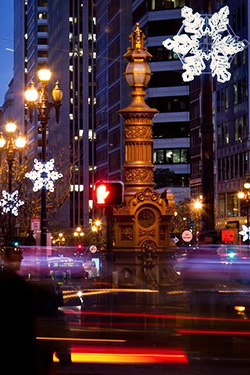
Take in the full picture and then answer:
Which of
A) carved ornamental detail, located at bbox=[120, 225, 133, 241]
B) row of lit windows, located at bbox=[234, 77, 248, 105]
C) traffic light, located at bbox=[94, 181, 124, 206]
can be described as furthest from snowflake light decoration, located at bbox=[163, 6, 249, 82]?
row of lit windows, located at bbox=[234, 77, 248, 105]

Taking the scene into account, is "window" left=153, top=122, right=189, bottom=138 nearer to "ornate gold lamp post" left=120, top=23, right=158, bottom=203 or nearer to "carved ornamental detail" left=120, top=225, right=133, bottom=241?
"ornate gold lamp post" left=120, top=23, right=158, bottom=203

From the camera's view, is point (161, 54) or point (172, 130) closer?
point (161, 54)

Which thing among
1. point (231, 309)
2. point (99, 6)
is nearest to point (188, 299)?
point (231, 309)

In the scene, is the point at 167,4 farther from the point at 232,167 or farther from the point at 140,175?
the point at 140,175

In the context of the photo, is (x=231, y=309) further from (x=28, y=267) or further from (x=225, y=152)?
(x=225, y=152)

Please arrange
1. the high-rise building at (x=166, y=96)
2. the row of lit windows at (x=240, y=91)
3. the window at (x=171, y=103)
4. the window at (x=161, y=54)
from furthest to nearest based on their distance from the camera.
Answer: the window at (x=171, y=103)
the high-rise building at (x=166, y=96)
the window at (x=161, y=54)
the row of lit windows at (x=240, y=91)

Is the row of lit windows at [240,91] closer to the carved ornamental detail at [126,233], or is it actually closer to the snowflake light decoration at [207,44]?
the snowflake light decoration at [207,44]

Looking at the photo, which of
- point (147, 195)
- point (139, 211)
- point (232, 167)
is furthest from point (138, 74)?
point (232, 167)

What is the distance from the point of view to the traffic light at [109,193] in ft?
48.9

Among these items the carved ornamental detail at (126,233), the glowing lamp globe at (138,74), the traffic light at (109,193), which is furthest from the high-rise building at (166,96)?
the traffic light at (109,193)

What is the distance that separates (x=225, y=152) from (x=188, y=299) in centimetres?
7973

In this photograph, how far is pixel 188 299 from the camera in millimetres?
19375

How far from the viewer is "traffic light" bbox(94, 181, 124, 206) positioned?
14914 millimetres

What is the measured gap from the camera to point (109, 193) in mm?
15055
